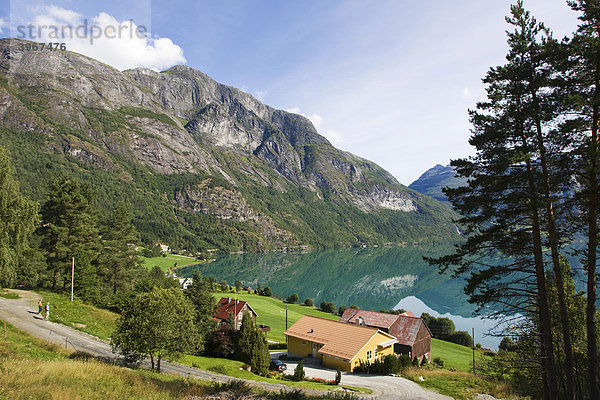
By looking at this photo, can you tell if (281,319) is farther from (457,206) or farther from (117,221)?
(457,206)

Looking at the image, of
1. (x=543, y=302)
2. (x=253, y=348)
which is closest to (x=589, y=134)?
(x=543, y=302)

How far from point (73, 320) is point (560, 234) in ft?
118

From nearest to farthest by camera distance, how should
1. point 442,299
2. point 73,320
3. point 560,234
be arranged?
point 560,234 → point 73,320 → point 442,299

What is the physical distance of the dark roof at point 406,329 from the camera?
127 feet

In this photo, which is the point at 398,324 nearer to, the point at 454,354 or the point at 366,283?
the point at 454,354

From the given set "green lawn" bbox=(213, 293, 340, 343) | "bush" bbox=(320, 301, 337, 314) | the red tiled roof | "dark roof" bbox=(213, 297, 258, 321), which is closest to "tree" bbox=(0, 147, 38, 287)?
"dark roof" bbox=(213, 297, 258, 321)

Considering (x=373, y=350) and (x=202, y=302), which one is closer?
(x=373, y=350)

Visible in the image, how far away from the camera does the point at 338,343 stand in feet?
114

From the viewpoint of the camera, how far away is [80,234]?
36750 millimetres

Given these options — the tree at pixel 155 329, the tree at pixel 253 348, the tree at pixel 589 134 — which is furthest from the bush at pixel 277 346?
the tree at pixel 589 134

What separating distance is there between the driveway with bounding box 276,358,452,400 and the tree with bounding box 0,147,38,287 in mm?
24526

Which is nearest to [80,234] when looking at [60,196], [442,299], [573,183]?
[60,196]

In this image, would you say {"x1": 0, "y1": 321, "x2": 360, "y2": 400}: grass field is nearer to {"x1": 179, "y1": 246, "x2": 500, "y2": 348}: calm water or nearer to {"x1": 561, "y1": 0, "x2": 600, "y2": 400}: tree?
{"x1": 561, "y1": 0, "x2": 600, "y2": 400}: tree

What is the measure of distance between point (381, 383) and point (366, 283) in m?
94.3
